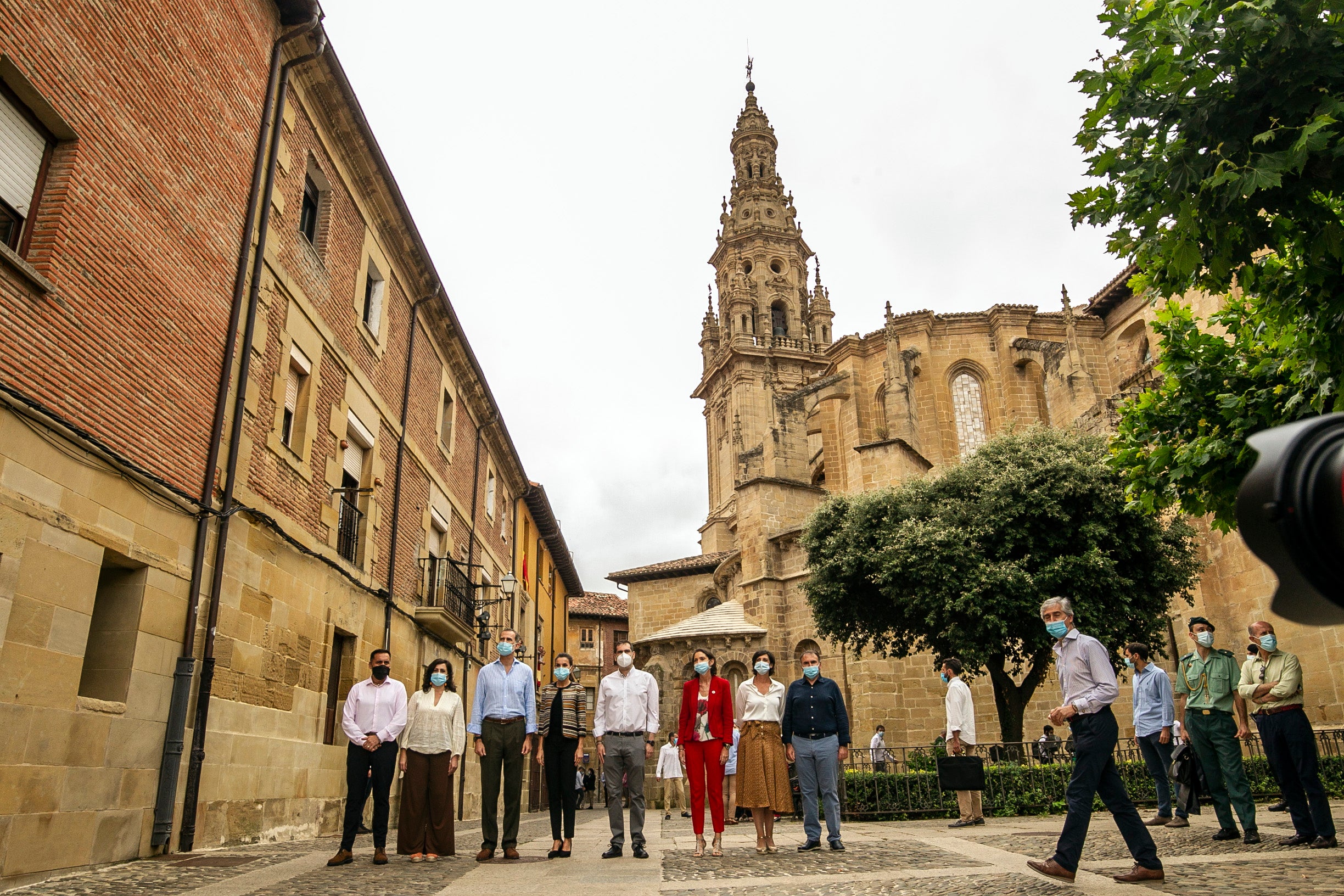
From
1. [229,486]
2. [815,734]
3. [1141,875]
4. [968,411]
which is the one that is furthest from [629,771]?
[968,411]

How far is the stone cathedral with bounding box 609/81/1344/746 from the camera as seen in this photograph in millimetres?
21797

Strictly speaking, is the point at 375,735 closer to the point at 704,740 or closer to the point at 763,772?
the point at 704,740

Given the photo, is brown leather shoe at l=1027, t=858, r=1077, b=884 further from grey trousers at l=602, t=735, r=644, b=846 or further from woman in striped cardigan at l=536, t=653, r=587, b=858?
woman in striped cardigan at l=536, t=653, r=587, b=858

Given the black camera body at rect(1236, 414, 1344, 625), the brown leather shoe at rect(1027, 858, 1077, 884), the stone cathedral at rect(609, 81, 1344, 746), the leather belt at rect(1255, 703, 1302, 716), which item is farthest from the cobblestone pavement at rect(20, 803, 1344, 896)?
the stone cathedral at rect(609, 81, 1344, 746)

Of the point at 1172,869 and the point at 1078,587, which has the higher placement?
the point at 1078,587

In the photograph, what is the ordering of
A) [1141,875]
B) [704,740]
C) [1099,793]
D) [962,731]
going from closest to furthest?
[1141,875] → [1099,793] → [704,740] → [962,731]

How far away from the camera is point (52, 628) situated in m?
6.04

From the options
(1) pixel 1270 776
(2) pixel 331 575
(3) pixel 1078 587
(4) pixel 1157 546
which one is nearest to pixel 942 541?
(3) pixel 1078 587

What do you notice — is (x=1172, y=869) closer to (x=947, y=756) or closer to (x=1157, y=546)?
(x=947, y=756)

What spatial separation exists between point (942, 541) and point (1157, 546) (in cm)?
418

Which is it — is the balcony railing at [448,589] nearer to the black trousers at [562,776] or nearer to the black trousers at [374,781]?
the black trousers at [374,781]

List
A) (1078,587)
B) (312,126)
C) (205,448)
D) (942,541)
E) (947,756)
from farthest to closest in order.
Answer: (942,541) → (1078,587) → (312,126) → (947,756) → (205,448)

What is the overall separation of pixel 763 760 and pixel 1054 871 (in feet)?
9.31

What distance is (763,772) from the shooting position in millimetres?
7496
